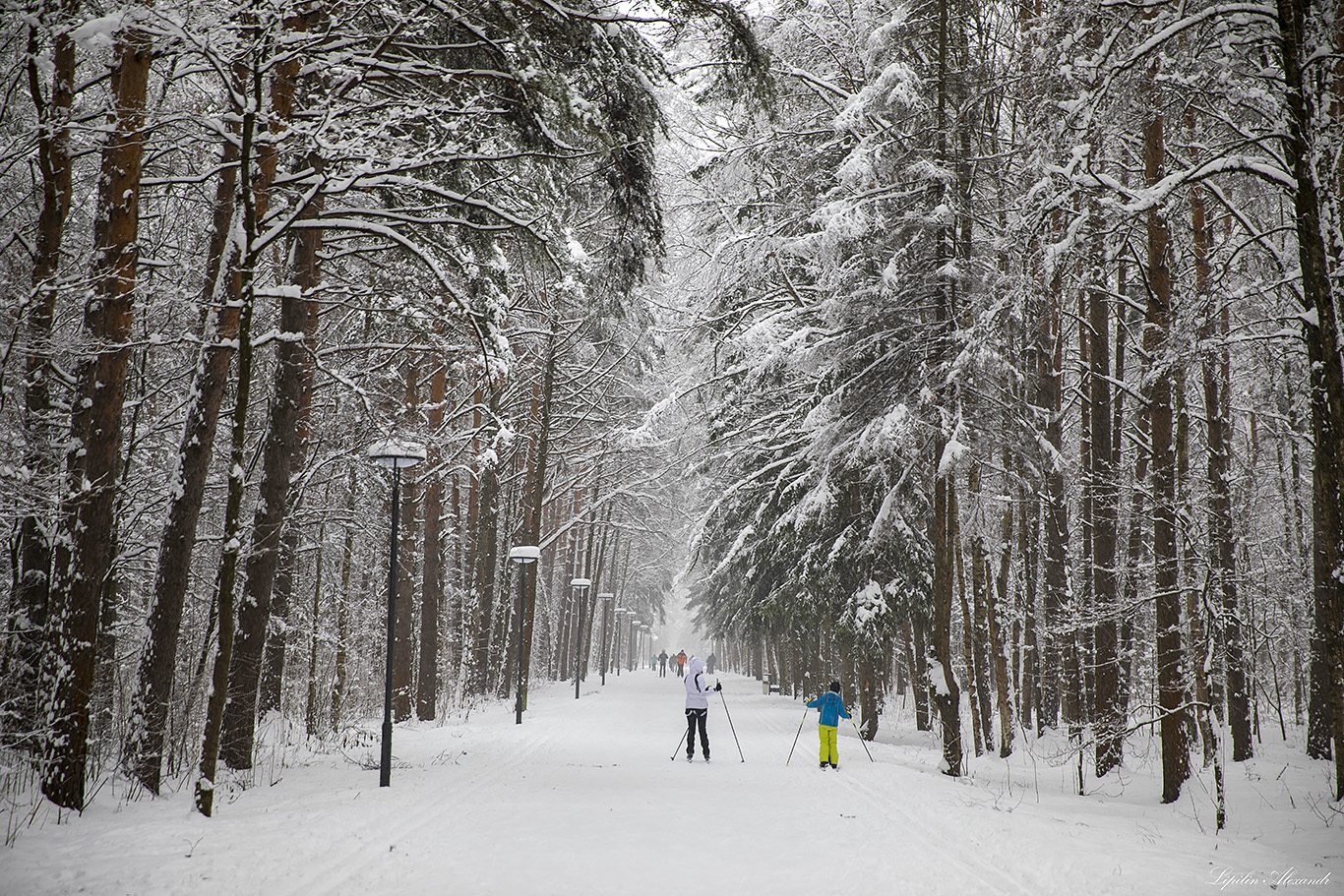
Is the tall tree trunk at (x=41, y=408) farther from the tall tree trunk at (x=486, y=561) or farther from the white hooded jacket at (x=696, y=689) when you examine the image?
the tall tree trunk at (x=486, y=561)

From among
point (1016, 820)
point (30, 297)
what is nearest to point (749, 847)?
point (1016, 820)

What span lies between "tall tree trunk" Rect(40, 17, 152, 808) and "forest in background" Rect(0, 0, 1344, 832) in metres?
0.04

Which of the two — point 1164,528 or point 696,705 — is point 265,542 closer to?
point 696,705

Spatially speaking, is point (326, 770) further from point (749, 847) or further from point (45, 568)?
point (749, 847)

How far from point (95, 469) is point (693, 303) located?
14.2m

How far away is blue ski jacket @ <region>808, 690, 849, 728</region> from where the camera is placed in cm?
1338

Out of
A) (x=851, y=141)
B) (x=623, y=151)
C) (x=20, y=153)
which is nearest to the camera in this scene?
(x=20, y=153)

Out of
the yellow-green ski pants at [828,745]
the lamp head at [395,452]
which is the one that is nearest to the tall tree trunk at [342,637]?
the lamp head at [395,452]

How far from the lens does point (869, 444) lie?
12867mm

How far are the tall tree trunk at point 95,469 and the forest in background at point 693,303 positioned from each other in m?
0.04

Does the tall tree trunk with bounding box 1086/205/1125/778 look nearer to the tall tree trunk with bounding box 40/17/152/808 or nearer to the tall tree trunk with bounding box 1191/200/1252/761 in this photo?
the tall tree trunk with bounding box 1191/200/1252/761

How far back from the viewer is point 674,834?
26.0ft

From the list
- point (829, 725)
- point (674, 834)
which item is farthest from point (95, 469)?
point (829, 725)

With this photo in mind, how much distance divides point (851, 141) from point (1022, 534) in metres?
9.42
